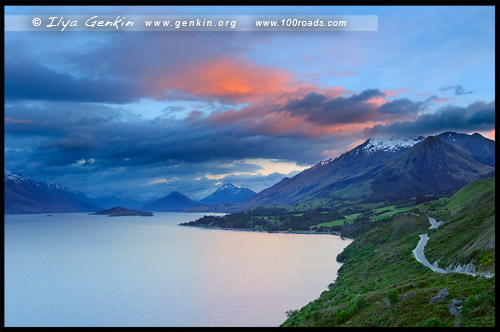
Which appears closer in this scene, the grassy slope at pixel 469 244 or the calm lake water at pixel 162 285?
the grassy slope at pixel 469 244

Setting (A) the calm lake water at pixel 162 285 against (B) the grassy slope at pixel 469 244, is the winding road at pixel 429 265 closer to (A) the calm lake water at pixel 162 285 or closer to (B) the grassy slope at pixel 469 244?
(B) the grassy slope at pixel 469 244

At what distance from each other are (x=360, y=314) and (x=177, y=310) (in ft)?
156

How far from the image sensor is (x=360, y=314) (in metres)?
36.3

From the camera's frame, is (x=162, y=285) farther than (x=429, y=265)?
Yes

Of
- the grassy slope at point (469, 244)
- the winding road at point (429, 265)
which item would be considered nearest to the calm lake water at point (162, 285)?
the winding road at point (429, 265)

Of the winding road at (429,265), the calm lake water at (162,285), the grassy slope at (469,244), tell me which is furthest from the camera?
the calm lake water at (162,285)

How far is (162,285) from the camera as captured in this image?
98.8 meters

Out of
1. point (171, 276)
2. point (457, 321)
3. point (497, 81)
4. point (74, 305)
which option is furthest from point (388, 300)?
point (171, 276)

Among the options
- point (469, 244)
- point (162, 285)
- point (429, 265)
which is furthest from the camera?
point (162, 285)

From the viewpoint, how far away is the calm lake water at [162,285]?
7094cm

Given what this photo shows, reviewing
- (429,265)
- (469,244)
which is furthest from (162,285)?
(469,244)

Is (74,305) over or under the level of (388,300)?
under

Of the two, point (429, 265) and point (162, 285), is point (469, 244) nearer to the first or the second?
point (429, 265)

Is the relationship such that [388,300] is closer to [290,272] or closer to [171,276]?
[290,272]
